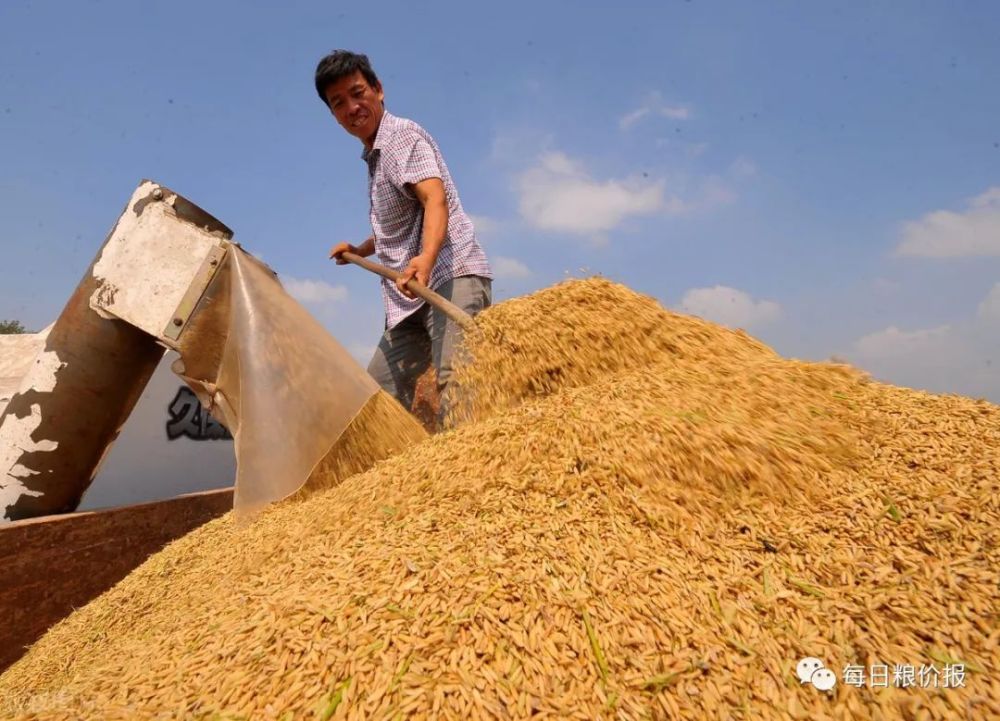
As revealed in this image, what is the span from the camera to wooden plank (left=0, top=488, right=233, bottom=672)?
8.66 ft

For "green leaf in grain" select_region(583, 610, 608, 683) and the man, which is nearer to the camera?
"green leaf in grain" select_region(583, 610, 608, 683)

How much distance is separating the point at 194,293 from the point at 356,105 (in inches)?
64.6

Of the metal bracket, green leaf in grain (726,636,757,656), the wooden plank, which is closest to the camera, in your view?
green leaf in grain (726,636,757,656)

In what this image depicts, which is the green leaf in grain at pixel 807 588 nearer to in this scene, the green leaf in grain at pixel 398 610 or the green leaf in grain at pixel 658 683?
the green leaf in grain at pixel 658 683

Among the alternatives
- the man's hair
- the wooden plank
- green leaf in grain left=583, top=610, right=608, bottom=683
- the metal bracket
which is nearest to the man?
the man's hair

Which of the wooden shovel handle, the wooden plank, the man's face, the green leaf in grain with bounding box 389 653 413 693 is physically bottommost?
the wooden plank

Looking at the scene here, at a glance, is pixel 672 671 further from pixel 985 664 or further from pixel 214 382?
pixel 214 382

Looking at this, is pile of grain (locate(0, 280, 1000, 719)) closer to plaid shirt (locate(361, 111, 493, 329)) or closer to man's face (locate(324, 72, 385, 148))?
plaid shirt (locate(361, 111, 493, 329))

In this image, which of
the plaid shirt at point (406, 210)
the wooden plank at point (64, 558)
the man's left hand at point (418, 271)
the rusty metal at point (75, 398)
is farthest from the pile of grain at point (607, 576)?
the plaid shirt at point (406, 210)

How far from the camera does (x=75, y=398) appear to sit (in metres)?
3.07

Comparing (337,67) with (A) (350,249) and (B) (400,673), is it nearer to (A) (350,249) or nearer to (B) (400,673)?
(A) (350,249)

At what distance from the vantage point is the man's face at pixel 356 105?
3.74 metres

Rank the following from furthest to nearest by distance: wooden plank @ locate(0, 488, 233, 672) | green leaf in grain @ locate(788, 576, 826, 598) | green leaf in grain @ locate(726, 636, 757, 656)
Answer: wooden plank @ locate(0, 488, 233, 672) < green leaf in grain @ locate(788, 576, 826, 598) < green leaf in grain @ locate(726, 636, 757, 656)

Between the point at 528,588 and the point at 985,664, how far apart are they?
1232 mm
